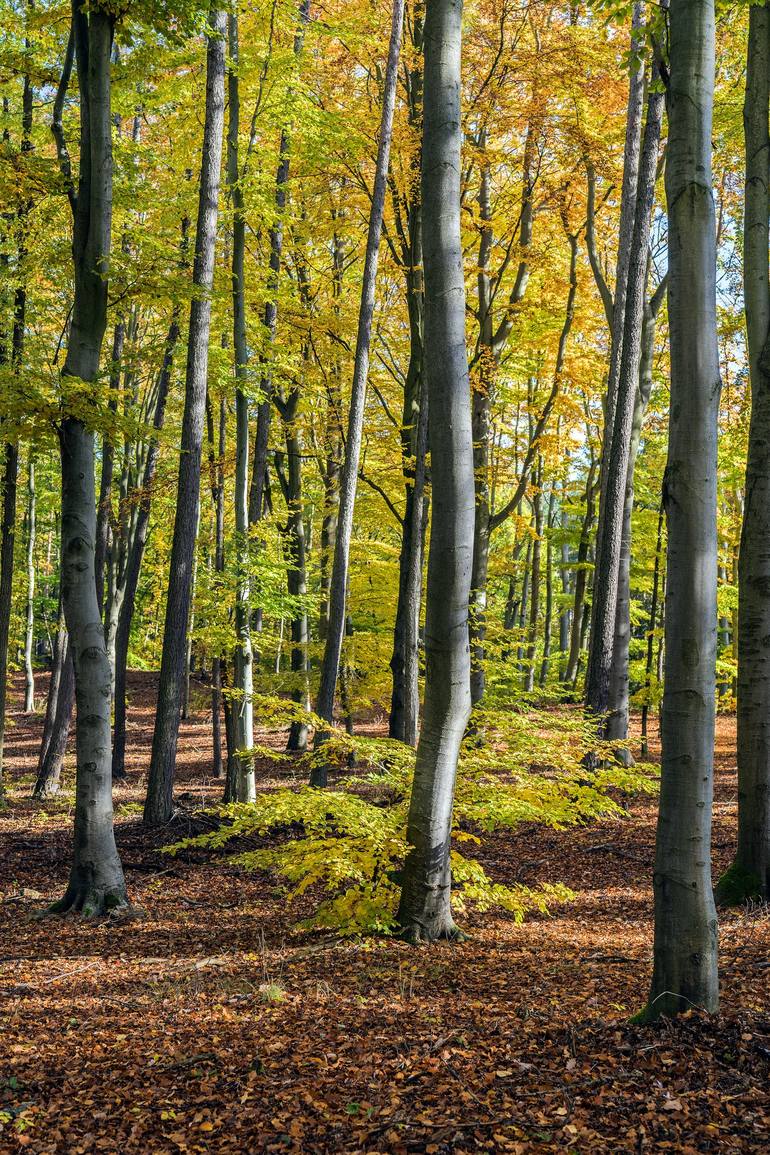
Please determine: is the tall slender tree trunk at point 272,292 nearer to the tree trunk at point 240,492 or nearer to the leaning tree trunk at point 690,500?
the tree trunk at point 240,492

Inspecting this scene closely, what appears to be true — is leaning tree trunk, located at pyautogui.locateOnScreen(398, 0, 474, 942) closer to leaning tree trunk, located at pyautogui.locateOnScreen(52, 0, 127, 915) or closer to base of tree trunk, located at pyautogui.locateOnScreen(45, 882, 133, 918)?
leaning tree trunk, located at pyautogui.locateOnScreen(52, 0, 127, 915)

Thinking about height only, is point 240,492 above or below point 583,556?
below

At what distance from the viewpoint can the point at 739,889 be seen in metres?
6.32

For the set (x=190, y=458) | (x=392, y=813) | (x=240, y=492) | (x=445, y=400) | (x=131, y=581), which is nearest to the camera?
(x=445, y=400)

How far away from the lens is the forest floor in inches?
124

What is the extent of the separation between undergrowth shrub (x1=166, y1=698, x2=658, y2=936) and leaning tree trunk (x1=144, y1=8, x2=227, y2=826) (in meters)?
4.15

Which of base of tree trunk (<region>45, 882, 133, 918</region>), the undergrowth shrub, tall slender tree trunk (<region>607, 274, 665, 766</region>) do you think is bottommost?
base of tree trunk (<region>45, 882, 133, 918</region>)

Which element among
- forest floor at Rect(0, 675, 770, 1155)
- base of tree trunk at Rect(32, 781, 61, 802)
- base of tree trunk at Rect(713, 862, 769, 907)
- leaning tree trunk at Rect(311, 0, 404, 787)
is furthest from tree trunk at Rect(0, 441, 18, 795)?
base of tree trunk at Rect(713, 862, 769, 907)

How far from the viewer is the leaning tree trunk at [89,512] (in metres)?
7.18

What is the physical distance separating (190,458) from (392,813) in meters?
6.07

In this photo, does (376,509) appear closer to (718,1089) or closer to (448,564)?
(448,564)

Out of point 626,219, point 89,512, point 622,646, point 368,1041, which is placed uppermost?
point 626,219

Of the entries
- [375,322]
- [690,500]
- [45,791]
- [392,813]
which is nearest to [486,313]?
[375,322]

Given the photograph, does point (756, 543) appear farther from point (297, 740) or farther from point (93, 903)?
point (297, 740)
